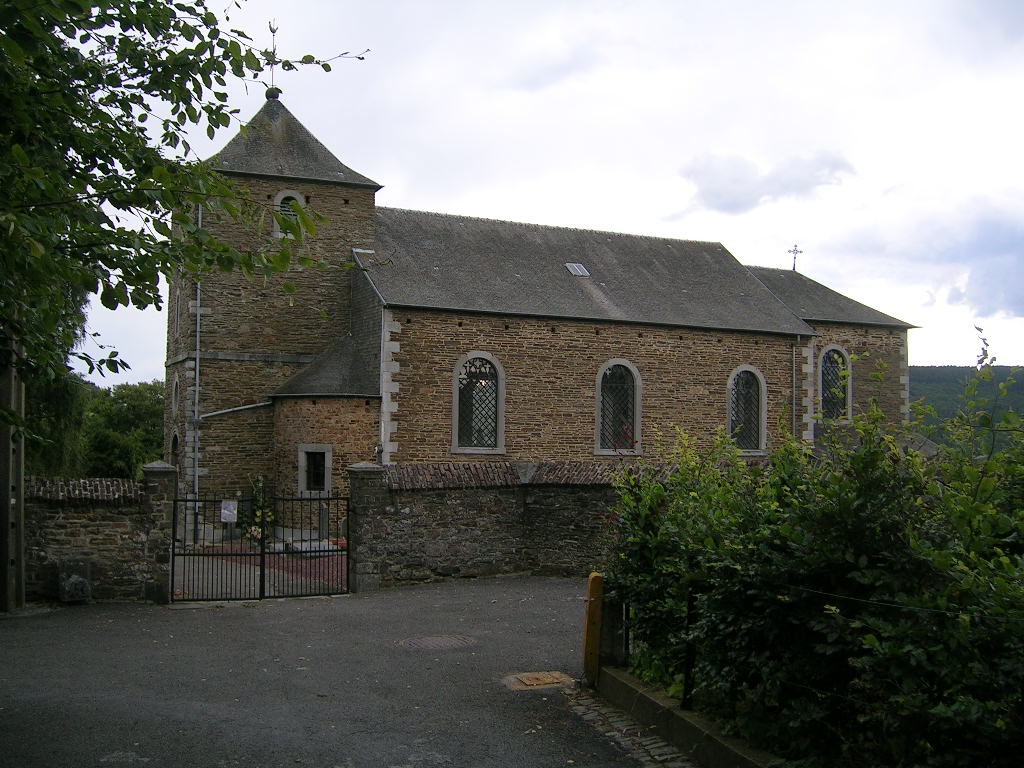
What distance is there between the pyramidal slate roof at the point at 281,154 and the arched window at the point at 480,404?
5.80m

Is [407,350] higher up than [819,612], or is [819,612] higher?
[407,350]

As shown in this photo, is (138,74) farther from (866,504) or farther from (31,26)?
(866,504)

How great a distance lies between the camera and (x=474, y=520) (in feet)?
47.8

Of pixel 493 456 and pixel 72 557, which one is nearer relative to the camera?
pixel 72 557

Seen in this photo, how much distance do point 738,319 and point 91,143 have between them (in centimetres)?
2127

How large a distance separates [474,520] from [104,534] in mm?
5411

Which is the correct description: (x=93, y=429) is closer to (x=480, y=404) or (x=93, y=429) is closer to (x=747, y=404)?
(x=480, y=404)

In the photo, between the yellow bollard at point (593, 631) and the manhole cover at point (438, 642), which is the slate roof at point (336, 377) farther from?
the yellow bollard at point (593, 631)

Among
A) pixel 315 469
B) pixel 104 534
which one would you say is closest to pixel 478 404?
pixel 315 469

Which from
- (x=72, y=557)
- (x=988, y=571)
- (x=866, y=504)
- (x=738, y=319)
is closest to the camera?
(x=988, y=571)

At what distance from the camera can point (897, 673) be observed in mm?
4312

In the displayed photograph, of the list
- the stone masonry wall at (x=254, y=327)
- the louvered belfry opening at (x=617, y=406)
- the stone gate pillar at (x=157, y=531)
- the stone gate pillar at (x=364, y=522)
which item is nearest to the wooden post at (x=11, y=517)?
the stone gate pillar at (x=157, y=531)

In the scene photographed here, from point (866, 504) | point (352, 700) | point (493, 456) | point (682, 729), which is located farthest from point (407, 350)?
point (866, 504)

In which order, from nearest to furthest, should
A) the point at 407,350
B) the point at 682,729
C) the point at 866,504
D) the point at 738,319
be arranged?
the point at 866,504 → the point at 682,729 → the point at 407,350 → the point at 738,319
